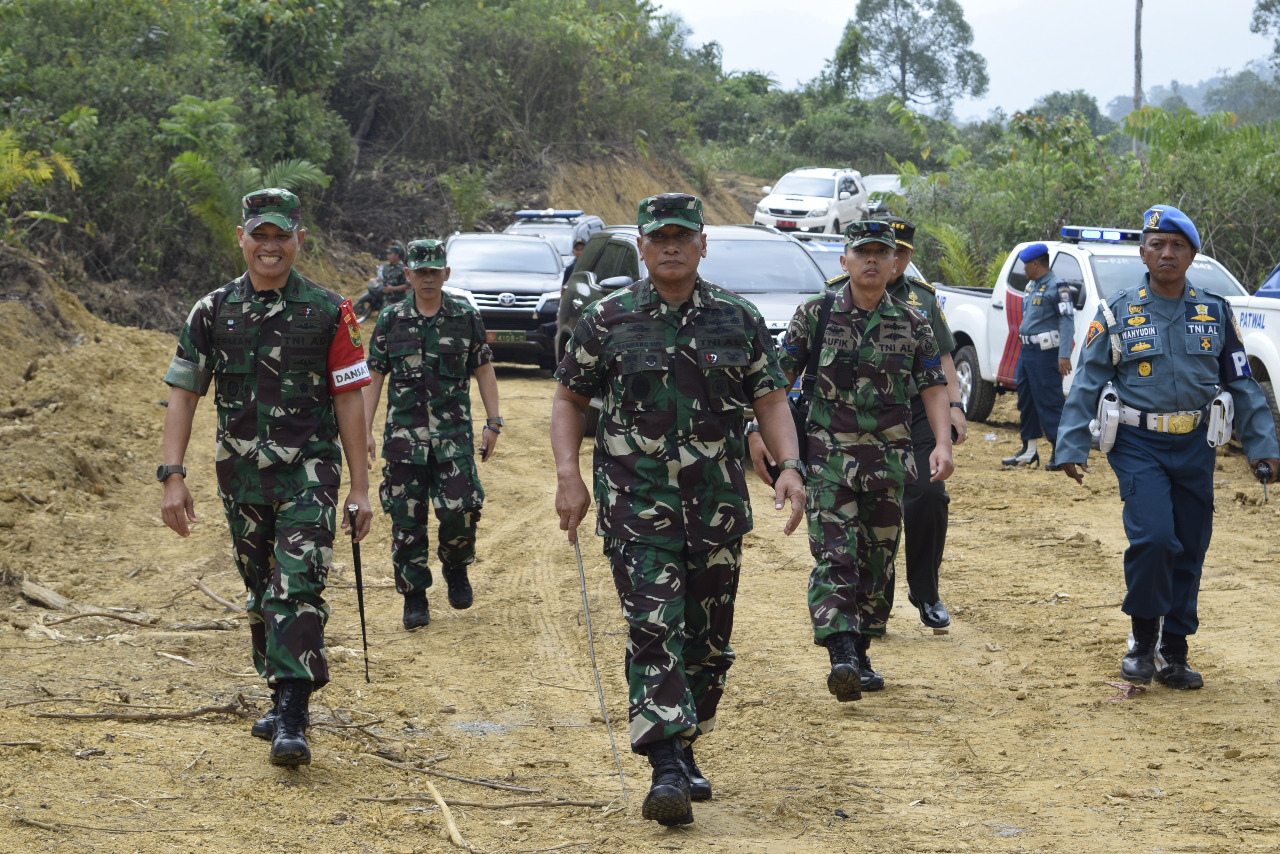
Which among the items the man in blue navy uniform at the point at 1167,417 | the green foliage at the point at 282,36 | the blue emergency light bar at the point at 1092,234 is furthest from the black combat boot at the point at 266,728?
the green foliage at the point at 282,36

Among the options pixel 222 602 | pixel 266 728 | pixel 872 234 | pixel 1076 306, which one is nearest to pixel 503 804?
pixel 266 728

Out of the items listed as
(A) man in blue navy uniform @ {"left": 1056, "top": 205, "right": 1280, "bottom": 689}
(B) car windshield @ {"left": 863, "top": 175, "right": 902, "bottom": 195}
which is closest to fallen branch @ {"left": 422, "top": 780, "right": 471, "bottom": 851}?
(A) man in blue navy uniform @ {"left": 1056, "top": 205, "right": 1280, "bottom": 689}

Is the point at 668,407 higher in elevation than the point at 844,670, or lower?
higher

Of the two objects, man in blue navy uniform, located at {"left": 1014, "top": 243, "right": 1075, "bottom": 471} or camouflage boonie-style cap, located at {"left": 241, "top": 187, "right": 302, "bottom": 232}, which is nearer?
camouflage boonie-style cap, located at {"left": 241, "top": 187, "right": 302, "bottom": 232}

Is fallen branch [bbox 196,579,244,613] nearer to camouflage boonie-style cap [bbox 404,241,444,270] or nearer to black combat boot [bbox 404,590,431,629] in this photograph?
black combat boot [bbox 404,590,431,629]

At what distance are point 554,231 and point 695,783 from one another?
65.5ft

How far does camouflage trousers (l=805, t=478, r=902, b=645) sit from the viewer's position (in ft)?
18.2

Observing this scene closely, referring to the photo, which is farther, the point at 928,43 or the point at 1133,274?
the point at 928,43

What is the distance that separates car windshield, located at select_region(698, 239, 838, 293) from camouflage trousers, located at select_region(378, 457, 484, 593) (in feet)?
16.9

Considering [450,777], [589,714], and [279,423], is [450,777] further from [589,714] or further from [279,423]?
[279,423]

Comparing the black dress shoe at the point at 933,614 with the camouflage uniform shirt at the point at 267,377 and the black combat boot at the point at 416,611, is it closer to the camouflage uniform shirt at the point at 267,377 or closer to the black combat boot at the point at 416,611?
the black combat boot at the point at 416,611

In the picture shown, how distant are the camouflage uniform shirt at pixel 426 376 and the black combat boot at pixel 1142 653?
353 cm

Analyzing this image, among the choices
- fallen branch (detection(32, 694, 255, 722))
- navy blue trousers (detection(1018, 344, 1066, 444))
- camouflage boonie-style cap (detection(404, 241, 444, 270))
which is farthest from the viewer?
navy blue trousers (detection(1018, 344, 1066, 444))

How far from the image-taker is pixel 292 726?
4.55 meters
